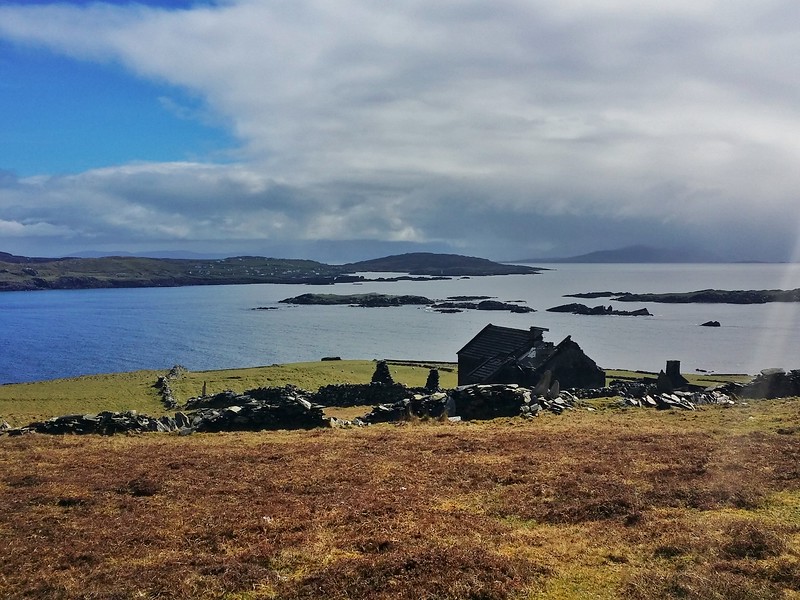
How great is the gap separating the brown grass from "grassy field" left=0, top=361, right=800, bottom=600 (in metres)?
0.05

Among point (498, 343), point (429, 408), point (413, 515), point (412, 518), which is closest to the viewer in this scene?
point (412, 518)

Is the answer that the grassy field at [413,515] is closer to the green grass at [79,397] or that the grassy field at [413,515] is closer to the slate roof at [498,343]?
the green grass at [79,397]

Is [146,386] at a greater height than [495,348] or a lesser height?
lesser

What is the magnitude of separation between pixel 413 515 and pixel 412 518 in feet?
0.67

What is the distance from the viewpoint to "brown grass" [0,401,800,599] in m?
9.66

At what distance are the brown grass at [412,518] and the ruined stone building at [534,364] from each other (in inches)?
1018

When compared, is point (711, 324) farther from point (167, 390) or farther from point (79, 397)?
point (79, 397)

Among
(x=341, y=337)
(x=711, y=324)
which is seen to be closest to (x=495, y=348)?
(x=341, y=337)

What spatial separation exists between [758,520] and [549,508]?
12.9ft

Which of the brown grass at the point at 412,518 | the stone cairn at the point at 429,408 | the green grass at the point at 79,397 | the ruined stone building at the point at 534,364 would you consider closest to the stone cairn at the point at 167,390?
the green grass at the point at 79,397

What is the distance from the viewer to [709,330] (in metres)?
131

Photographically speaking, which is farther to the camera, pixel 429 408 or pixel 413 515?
pixel 429 408

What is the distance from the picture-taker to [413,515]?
1296cm

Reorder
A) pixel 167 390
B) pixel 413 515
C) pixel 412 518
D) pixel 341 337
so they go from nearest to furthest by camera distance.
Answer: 1. pixel 412 518
2. pixel 413 515
3. pixel 167 390
4. pixel 341 337
